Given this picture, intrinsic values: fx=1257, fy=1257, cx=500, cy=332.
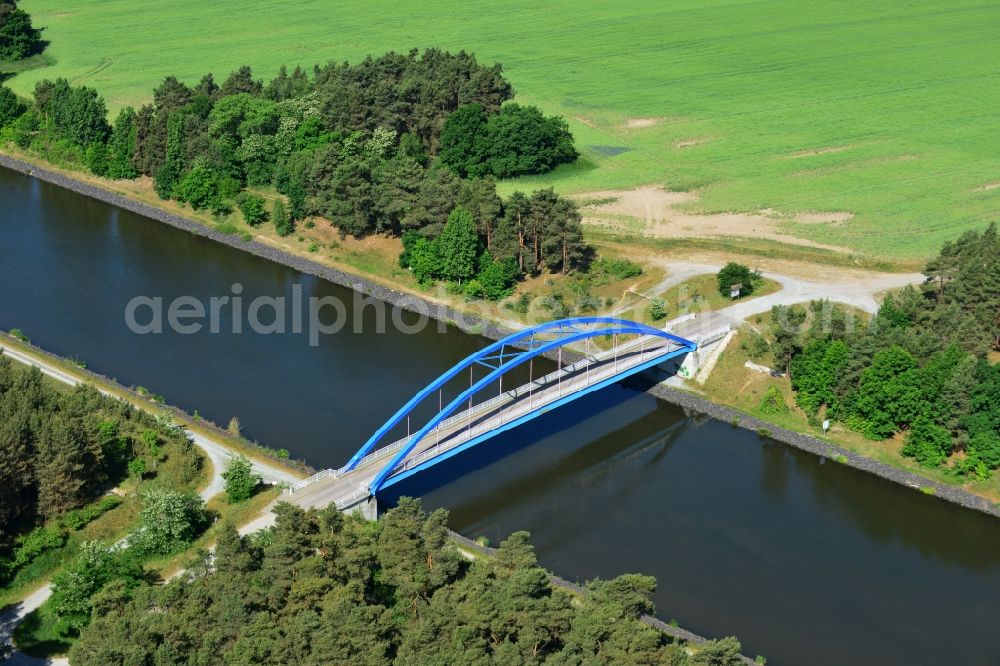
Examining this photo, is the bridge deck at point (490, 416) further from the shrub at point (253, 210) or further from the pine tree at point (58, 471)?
the shrub at point (253, 210)

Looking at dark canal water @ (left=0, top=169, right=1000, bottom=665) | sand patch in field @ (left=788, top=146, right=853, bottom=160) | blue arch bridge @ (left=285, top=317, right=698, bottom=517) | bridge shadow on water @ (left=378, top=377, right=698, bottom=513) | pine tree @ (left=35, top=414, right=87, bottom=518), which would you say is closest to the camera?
dark canal water @ (left=0, top=169, right=1000, bottom=665)

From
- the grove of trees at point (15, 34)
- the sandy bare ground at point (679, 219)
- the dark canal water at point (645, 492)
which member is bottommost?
the dark canal water at point (645, 492)

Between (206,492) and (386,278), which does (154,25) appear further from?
(206,492)

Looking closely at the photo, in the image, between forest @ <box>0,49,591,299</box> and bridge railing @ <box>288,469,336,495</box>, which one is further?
forest @ <box>0,49,591,299</box>

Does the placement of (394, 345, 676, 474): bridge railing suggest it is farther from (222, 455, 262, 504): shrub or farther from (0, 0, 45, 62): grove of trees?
(0, 0, 45, 62): grove of trees

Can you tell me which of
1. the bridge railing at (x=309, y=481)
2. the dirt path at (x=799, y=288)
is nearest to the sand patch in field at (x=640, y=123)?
the dirt path at (x=799, y=288)

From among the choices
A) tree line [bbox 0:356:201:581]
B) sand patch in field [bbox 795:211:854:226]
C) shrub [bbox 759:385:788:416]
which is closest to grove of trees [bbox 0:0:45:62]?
tree line [bbox 0:356:201:581]

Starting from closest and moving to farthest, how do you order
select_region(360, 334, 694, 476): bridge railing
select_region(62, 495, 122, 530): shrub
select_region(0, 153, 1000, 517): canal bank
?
1. select_region(62, 495, 122, 530): shrub
2. select_region(360, 334, 694, 476): bridge railing
3. select_region(0, 153, 1000, 517): canal bank
